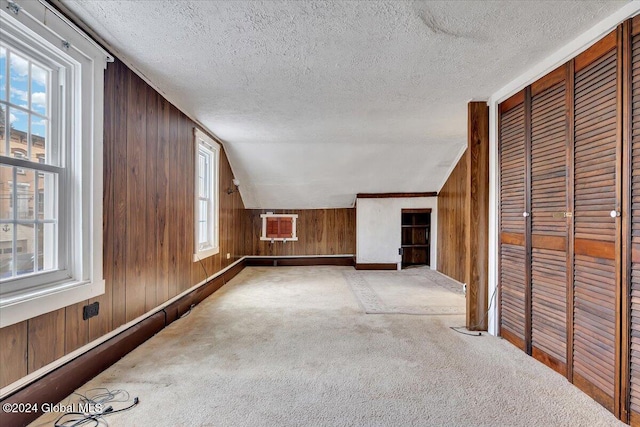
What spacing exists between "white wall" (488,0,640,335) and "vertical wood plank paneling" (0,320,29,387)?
10.2 ft

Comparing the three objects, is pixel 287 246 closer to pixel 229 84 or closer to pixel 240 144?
pixel 240 144

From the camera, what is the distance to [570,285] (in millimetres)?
1920

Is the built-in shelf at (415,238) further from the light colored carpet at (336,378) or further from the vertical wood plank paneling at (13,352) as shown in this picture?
the vertical wood plank paneling at (13,352)

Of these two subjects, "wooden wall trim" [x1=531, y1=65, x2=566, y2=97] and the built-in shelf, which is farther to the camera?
the built-in shelf

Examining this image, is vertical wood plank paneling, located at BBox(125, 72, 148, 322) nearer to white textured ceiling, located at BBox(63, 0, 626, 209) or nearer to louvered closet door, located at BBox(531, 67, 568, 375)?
white textured ceiling, located at BBox(63, 0, 626, 209)

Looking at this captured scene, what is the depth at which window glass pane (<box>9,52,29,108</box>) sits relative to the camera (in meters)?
1.50

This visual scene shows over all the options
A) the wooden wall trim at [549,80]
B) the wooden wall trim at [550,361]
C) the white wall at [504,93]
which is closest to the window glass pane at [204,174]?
the white wall at [504,93]

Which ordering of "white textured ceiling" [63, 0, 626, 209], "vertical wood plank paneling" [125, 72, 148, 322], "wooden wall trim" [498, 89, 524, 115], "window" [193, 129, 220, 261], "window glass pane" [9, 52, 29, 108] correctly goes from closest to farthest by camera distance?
"window glass pane" [9, 52, 29, 108] < "white textured ceiling" [63, 0, 626, 209] < "vertical wood plank paneling" [125, 72, 148, 322] < "wooden wall trim" [498, 89, 524, 115] < "window" [193, 129, 220, 261]

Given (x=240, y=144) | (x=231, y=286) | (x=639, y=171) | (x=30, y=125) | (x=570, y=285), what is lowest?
(x=231, y=286)

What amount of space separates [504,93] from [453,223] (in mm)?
2816

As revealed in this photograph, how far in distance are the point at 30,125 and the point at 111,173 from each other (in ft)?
1.68

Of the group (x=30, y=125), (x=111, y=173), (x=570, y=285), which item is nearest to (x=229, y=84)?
(x=111, y=173)

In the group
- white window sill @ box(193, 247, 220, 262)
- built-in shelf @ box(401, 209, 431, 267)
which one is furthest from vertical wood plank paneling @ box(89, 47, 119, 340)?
built-in shelf @ box(401, 209, 431, 267)

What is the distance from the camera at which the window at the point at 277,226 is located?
632 centimetres
